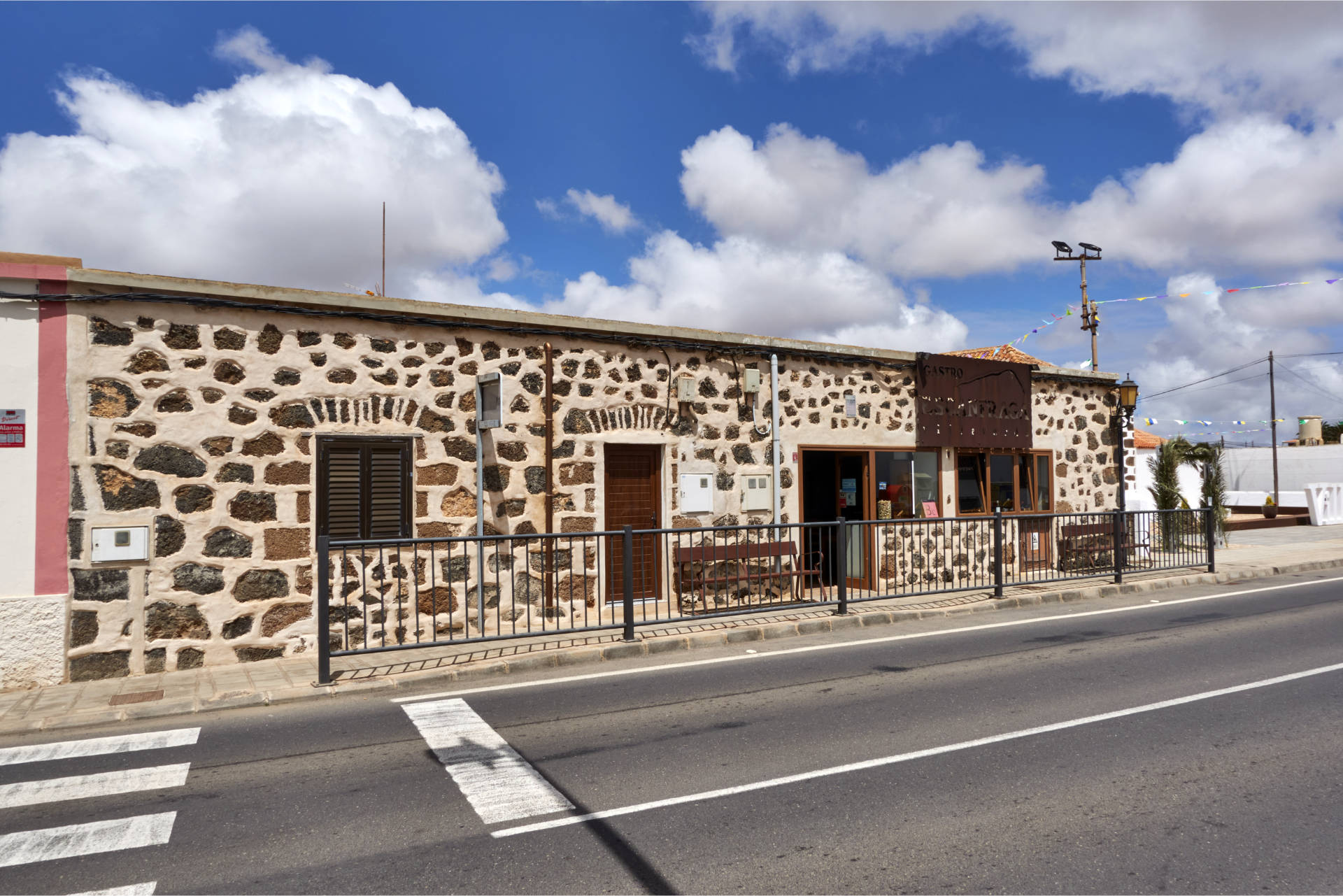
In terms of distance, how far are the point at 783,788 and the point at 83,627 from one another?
654 cm

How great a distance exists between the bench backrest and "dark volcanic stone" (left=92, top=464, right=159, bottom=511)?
5589 millimetres

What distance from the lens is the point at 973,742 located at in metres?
5.34

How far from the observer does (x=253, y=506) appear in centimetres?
827

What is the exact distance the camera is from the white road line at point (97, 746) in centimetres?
548

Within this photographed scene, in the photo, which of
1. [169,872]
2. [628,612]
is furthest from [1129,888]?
[628,612]

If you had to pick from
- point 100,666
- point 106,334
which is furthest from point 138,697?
point 106,334

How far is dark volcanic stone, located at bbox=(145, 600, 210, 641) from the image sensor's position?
25.6 ft

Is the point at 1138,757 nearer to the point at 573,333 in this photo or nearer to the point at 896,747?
the point at 896,747

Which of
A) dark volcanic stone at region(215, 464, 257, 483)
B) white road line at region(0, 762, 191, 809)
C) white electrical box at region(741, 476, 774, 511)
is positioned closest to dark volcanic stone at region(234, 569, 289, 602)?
dark volcanic stone at region(215, 464, 257, 483)

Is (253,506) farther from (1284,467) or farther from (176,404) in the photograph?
(1284,467)

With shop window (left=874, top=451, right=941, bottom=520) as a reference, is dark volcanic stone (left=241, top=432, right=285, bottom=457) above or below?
above

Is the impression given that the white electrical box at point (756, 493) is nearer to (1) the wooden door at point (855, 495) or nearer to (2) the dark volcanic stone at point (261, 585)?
(1) the wooden door at point (855, 495)

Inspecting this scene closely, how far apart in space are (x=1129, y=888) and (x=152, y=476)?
8154mm

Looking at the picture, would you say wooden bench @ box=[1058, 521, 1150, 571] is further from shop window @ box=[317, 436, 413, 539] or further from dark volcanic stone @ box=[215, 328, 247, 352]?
dark volcanic stone @ box=[215, 328, 247, 352]
